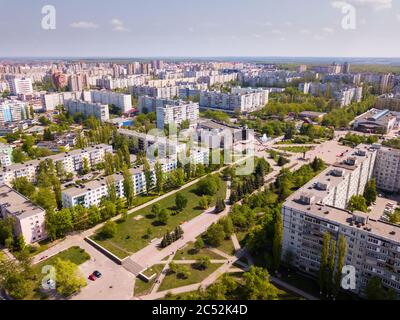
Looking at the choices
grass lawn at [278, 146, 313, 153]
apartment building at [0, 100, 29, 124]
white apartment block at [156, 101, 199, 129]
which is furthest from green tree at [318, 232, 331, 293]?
apartment building at [0, 100, 29, 124]

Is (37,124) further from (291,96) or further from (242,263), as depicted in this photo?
(291,96)

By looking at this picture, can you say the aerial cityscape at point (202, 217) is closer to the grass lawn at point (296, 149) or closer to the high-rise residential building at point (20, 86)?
the grass lawn at point (296, 149)

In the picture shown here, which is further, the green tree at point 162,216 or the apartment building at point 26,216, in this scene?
Answer: the green tree at point 162,216

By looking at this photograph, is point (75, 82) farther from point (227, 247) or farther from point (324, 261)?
point (324, 261)

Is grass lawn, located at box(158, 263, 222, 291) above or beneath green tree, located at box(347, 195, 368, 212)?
beneath

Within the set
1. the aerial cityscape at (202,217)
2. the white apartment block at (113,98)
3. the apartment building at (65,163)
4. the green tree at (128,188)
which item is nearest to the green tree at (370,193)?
the aerial cityscape at (202,217)

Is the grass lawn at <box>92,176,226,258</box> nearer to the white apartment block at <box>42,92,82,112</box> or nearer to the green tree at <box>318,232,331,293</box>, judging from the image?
the green tree at <box>318,232,331,293</box>
